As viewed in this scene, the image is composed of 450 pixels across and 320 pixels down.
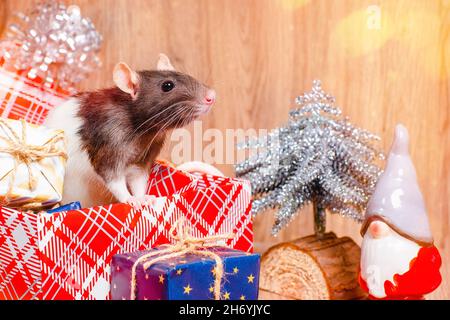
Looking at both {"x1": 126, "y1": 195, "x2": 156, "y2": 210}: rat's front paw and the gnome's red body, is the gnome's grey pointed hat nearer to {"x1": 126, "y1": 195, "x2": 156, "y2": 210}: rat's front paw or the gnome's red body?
the gnome's red body

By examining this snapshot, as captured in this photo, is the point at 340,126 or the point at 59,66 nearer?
the point at 340,126

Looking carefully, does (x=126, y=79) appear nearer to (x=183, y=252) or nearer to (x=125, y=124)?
(x=125, y=124)

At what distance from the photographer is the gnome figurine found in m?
1.16

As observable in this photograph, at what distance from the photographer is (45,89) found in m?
1.53

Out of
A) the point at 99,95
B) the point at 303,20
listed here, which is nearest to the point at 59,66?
the point at 99,95

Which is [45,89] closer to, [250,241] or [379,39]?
[250,241]

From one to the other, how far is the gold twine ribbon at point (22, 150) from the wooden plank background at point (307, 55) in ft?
2.04

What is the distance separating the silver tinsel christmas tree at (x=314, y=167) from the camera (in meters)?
1.38

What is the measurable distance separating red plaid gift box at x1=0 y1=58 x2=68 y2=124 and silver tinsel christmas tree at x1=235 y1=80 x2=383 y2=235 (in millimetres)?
481

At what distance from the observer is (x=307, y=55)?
68.3 inches

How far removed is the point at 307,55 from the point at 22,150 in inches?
36.4
